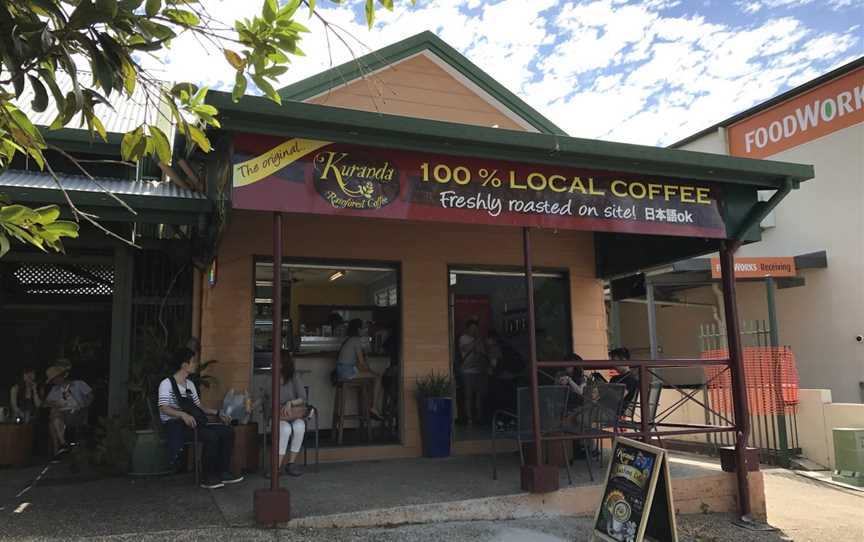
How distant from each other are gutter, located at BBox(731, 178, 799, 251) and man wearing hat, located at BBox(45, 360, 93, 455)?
289 inches

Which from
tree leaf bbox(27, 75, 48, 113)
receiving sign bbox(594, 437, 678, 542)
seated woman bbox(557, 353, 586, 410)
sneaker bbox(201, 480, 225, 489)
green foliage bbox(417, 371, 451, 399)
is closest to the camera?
tree leaf bbox(27, 75, 48, 113)

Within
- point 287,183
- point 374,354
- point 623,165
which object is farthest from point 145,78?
point 374,354

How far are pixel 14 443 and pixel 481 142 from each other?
5.70 metres

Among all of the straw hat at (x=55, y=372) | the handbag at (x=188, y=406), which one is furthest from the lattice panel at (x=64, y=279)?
the handbag at (x=188, y=406)

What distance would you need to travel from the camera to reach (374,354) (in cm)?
861

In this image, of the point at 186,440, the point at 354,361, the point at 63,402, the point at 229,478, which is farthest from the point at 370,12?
the point at 63,402

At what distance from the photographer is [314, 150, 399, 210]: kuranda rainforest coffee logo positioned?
16.7 ft

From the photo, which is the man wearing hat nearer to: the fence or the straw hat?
the straw hat

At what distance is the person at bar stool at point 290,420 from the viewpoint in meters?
6.07

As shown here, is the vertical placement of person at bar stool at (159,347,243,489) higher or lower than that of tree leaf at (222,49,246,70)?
lower

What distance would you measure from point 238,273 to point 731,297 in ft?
16.2

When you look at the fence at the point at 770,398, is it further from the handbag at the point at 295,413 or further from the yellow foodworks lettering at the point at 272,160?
the yellow foodworks lettering at the point at 272,160

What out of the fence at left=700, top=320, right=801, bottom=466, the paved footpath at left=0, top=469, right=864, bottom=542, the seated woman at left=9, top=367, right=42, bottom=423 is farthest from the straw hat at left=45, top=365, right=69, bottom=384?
the fence at left=700, top=320, right=801, bottom=466

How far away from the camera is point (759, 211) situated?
6383 mm
